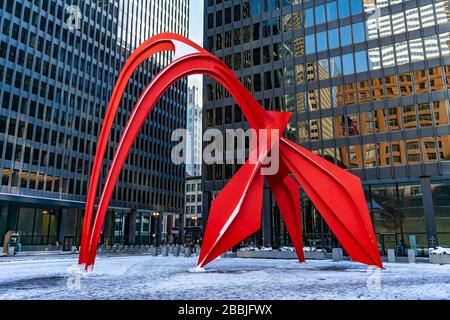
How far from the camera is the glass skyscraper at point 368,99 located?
31547 millimetres

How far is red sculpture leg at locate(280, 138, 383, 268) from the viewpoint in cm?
1617

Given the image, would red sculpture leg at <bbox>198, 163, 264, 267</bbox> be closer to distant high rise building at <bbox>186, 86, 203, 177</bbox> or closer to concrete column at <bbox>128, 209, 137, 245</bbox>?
concrete column at <bbox>128, 209, 137, 245</bbox>

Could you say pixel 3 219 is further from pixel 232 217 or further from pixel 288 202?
pixel 232 217

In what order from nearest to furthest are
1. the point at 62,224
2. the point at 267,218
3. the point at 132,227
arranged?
the point at 267,218 → the point at 62,224 → the point at 132,227

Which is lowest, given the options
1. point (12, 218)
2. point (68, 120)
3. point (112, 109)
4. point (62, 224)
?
point (62, 224)

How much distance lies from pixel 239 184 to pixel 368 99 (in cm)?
2265

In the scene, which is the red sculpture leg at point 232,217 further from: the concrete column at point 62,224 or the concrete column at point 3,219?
the concrete column at point 62,224

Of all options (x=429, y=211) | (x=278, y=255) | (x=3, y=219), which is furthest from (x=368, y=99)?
(x=3, y=219)

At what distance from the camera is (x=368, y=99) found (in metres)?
34.2

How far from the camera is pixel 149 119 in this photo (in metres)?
73.4

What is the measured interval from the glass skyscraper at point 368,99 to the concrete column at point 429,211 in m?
0.08

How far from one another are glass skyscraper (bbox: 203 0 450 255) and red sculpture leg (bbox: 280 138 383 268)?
1708 cm
